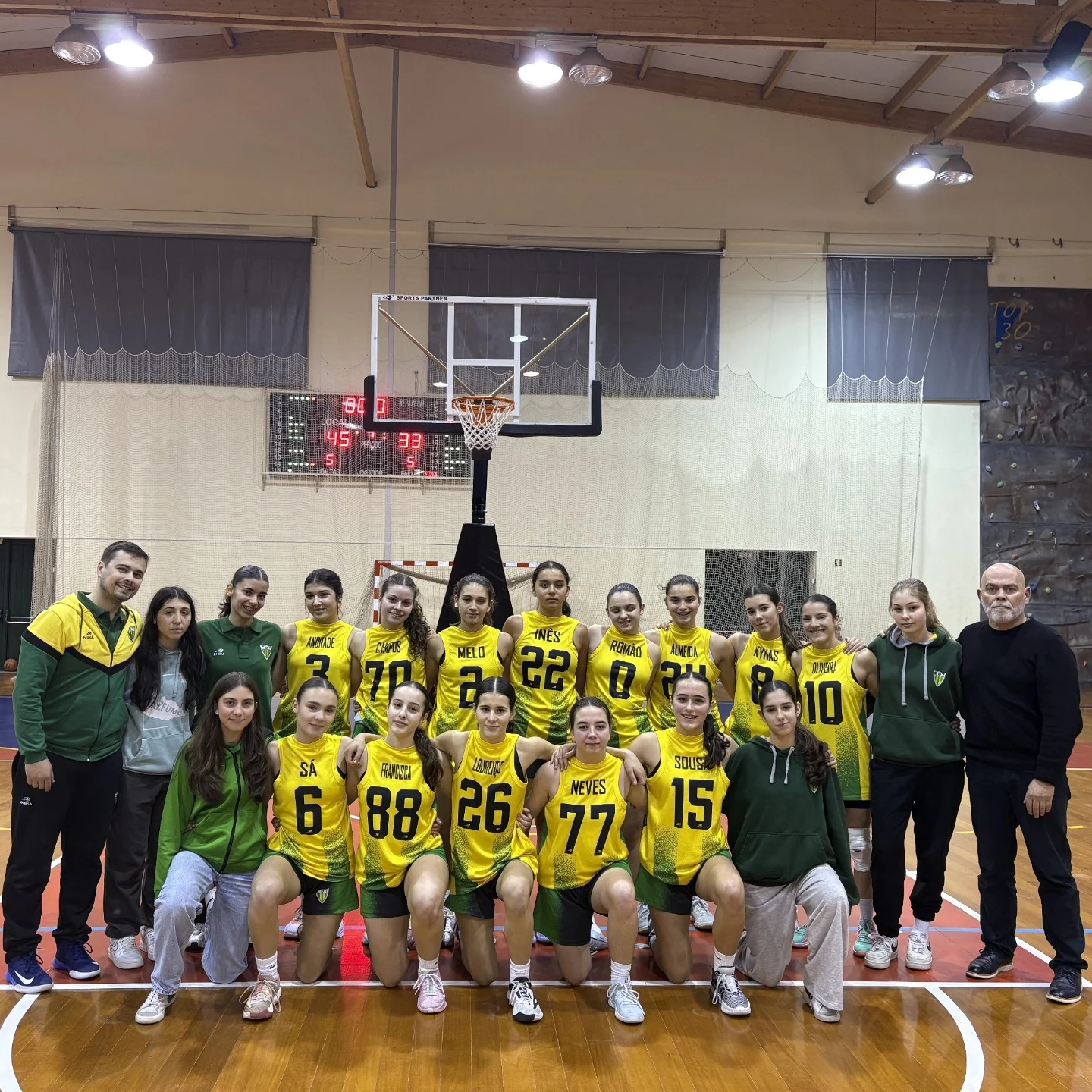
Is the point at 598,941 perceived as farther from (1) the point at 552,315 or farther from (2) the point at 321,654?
(1) the point at 552,315

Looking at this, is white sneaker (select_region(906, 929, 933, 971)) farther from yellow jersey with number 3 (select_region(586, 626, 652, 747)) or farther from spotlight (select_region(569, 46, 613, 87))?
spotlight (select_region(569, 46, 613, 87))

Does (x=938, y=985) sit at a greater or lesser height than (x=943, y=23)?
lesser

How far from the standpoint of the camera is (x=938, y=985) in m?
3.71

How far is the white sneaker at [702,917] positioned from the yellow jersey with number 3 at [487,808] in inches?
43.0

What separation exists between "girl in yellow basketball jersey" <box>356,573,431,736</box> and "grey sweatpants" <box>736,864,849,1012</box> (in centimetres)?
176

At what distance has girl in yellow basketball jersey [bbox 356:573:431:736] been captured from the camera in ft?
14.1

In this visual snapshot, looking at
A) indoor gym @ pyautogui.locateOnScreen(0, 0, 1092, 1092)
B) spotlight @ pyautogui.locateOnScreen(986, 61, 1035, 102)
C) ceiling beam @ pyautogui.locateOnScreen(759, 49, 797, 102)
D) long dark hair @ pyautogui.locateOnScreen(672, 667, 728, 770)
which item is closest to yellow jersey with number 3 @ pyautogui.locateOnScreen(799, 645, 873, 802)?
long dark hair @ pyautogui.locateOnScreen(672, 667, 728, 770)

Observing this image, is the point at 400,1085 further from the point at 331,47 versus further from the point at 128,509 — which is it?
the point at 331,47

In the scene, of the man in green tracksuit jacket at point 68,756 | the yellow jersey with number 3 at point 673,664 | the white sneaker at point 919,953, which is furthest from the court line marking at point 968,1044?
the man in green tracksuit jacket at point 68,756

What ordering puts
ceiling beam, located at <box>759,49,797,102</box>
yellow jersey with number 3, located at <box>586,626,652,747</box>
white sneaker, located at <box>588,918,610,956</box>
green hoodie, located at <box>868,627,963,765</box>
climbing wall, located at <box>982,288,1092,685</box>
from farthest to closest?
1. climbing wall, located at <box>982,288,1092,685</box>
2. ceiling beam, located at <box>759,49,797,102</box>
3. yellow jersey with number 3, located at <box>586,626,652,747</box>
4. white sneaker, located at <box>588,918,610,956</box>
5. green hoodie, located at <box>868,627,963,765</box>

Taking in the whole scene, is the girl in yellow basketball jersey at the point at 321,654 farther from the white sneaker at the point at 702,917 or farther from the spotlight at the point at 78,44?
the spotlight at the point at 78,44

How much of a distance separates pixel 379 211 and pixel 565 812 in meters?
10.3

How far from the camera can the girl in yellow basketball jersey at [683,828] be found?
363cm

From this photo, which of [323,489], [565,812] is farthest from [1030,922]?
[323,489]
